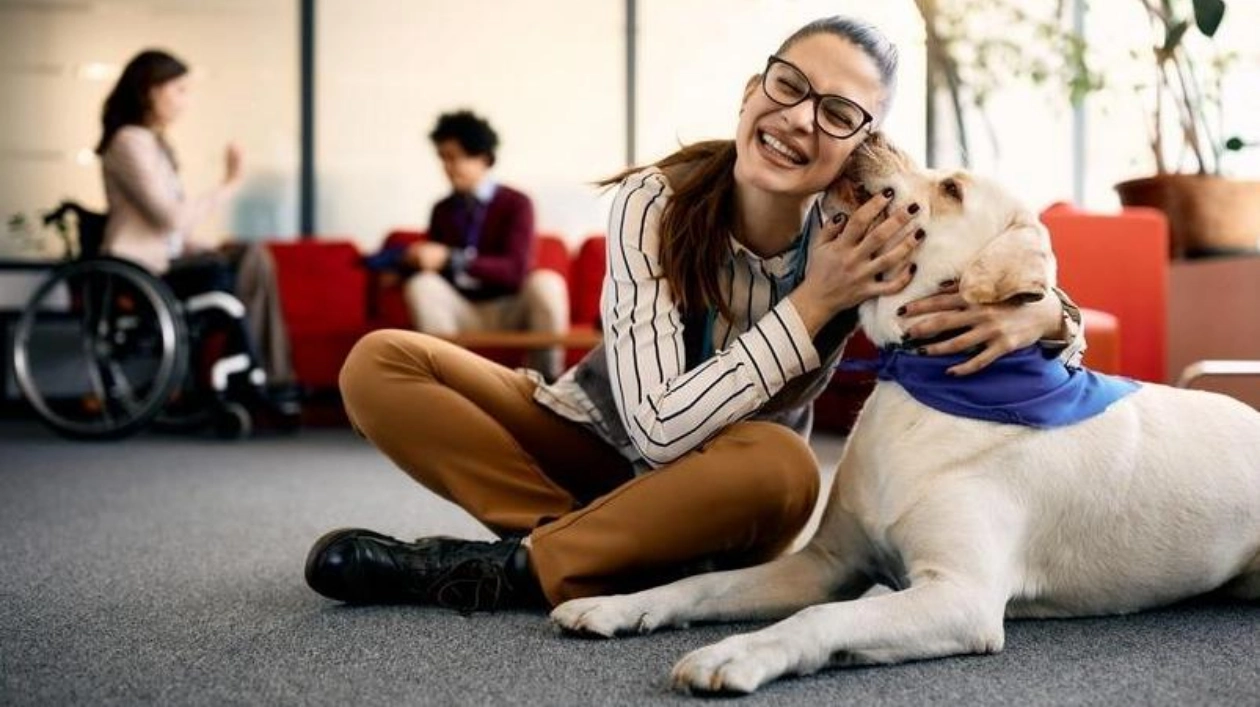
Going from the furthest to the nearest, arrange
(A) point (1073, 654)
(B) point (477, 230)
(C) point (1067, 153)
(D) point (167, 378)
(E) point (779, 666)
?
(C) point (1067, 153), (B) point (477, 230), (D) point (167, 378), (A) point (1073, 654), (E) point (779, 666)

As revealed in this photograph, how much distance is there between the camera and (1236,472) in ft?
5.49

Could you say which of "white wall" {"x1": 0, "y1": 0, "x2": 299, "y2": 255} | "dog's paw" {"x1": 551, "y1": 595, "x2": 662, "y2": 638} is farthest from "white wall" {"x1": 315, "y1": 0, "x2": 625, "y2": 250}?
"dog's paw" {"x1": 551, "y1": 595, "x2": 662, "y2": 638}

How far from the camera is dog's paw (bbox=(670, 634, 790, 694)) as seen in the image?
127cm

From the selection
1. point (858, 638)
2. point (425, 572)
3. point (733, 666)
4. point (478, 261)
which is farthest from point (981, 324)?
point (478, 261)

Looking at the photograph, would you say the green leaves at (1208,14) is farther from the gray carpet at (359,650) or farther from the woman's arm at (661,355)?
the woman's arm at (661,355)

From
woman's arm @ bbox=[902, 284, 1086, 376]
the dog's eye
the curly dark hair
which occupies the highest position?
the curly dark hair

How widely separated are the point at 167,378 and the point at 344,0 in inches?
133

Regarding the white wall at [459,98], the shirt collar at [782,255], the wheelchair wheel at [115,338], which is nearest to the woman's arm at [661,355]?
the shirt collar at [782,255]

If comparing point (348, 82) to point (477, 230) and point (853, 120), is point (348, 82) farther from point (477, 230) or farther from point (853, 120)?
point (853, 120)

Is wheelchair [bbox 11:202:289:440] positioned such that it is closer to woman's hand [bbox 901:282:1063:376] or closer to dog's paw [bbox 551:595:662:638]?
dog's paw [bbox 551:595:662:638]

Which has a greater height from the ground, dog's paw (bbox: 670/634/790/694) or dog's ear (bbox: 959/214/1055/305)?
dog's ear (bbox: 959/214/1055/305)

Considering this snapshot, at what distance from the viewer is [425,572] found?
1.75 m

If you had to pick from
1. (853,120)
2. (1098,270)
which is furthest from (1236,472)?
(1098,270)

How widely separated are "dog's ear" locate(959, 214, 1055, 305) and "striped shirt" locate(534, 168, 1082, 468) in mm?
182
